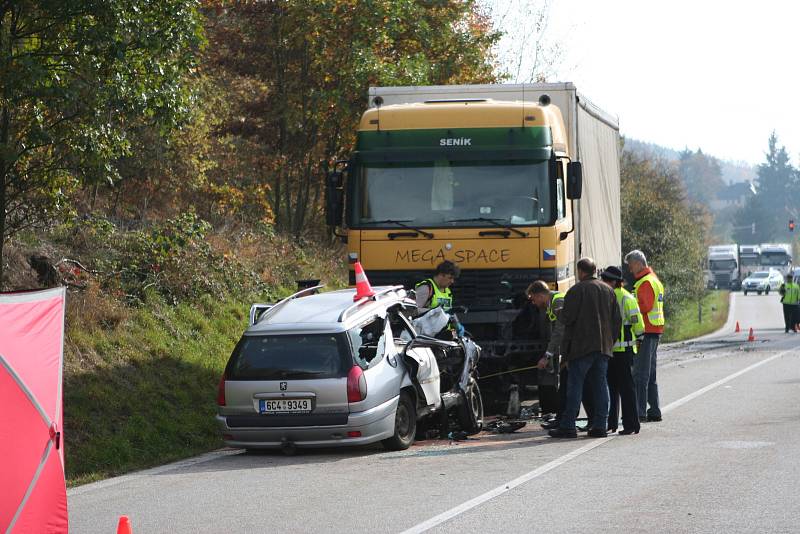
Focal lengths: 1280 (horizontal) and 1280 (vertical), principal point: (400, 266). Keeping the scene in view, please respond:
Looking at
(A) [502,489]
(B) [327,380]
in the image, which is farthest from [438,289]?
(A) [502,489]

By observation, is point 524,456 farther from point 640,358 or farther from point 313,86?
point 313,86

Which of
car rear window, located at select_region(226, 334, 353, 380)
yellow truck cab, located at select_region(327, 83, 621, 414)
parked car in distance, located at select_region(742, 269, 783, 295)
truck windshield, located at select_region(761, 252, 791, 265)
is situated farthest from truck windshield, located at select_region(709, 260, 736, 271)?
car rear window, located at select_region(226, 334, 353, 380)

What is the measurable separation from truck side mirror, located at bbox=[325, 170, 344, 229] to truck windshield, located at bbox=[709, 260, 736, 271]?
89.9m

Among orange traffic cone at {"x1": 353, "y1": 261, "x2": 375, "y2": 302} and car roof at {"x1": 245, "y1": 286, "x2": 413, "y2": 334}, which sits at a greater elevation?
orange traffic cone at {"x1": 353, "y1": 261, "x2": 375, "y2": 302}

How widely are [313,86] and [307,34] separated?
4.78 ft

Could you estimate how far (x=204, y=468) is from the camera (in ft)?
39.9

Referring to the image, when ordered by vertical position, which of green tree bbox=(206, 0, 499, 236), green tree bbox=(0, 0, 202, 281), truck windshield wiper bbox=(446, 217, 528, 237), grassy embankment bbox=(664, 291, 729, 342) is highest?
green tree bbox=(206, 0, 499, 236)

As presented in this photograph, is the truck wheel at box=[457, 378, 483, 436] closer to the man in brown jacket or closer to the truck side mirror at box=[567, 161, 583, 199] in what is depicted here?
the man in brown jacket

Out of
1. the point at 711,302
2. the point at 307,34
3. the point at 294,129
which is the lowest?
the point at 711,302

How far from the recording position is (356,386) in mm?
12109

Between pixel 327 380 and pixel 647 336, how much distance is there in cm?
433

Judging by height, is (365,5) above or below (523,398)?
above

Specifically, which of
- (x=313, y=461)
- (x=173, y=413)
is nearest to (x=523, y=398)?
(x=173, y=413)

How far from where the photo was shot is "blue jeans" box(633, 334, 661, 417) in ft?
47.9
